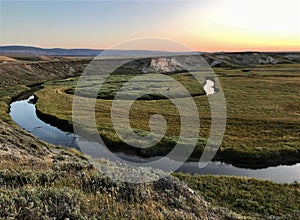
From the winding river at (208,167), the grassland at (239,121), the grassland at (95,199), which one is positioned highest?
the grassland at (95,199)

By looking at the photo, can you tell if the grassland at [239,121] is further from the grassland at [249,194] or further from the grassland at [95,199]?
the grassland at [95,199]

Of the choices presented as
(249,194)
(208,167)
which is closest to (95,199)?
(249,194)

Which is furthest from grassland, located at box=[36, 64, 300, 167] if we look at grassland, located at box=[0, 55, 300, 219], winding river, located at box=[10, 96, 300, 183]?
grassland, located at box=[0, 55, 300, 219]

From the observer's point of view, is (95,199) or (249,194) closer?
(95,199)

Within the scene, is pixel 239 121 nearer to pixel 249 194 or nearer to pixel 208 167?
pixel 208 167

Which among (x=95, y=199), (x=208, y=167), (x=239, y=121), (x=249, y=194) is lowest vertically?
(x=208, y=167)

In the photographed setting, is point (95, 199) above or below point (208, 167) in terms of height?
above

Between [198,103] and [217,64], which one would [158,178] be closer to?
[198,103]

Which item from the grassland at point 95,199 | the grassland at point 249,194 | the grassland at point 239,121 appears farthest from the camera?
the grassland at point 239,121

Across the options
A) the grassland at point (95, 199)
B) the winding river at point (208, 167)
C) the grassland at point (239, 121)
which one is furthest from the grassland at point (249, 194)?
the grassland at point (239, 121)

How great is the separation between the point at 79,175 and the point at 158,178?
343 centimetres

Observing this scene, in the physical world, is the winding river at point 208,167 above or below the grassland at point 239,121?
below

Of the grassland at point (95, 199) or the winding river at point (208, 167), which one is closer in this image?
the grassland at point (95, 199)

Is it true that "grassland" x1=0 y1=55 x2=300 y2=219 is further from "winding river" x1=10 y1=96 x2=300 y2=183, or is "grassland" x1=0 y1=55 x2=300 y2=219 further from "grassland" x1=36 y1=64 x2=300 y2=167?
"grassland" x1=36 y1=64 x2=300 y2=167
